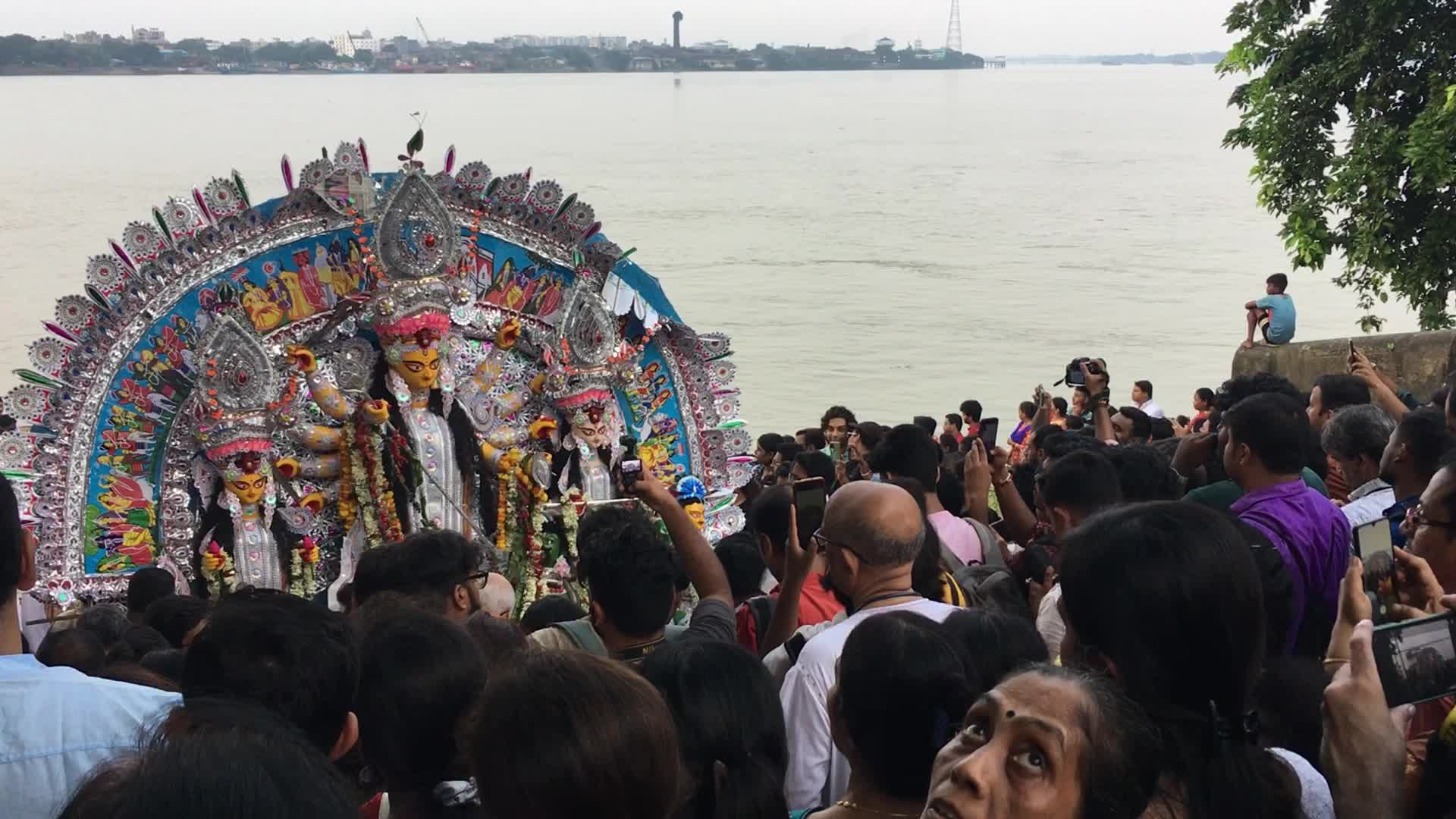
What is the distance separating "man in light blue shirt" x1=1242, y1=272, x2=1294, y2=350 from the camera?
11.5 m

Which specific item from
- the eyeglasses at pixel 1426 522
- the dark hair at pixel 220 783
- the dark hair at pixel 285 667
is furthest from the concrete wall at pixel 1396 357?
the dark hair at pixel 220 783

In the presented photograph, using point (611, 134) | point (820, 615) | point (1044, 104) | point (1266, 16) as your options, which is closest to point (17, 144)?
point (611, 134)

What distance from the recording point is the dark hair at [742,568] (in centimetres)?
494

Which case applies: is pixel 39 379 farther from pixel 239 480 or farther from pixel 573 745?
pixel 573 745

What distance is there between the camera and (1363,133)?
10.8m

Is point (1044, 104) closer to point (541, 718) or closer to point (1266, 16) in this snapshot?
point (1266, 16)

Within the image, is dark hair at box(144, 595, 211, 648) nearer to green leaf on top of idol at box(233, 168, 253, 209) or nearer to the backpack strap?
the backpack strap

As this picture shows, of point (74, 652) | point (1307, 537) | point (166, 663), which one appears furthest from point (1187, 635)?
point (74, 652)

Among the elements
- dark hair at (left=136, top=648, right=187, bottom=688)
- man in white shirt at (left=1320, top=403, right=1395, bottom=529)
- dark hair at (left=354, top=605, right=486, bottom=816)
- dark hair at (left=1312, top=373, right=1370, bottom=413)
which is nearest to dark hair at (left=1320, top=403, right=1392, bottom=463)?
man in white shirt at (left=1320, top=403, right=1395, bottom=529)

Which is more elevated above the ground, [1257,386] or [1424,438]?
[1424,438]

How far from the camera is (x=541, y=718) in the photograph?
7.34ft

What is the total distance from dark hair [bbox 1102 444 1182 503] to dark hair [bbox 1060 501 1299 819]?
82.9 inches

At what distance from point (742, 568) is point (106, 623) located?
2.02m

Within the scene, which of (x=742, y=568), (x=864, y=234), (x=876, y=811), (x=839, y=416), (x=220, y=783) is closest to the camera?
(x=220, y=783)
